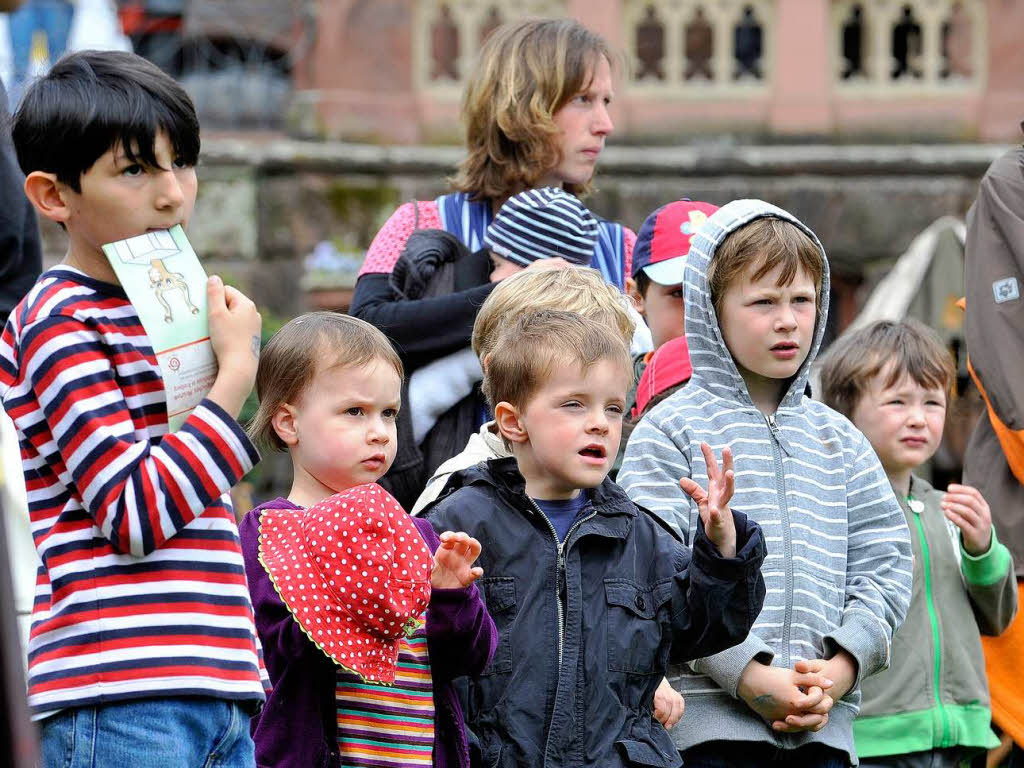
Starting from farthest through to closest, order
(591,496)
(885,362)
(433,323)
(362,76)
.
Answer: (362,76), (885,362), (433,323), (591,496)

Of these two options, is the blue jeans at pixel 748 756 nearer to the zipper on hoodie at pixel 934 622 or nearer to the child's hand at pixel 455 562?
the zipper on hoodie at pixel 934 622

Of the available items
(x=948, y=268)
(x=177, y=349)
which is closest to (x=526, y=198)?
(x=177, y=349)

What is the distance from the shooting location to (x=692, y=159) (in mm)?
10875

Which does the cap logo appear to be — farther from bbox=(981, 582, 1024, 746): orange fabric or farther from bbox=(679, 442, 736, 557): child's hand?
bbox=(981, 582, 1024, 746): orange fabric

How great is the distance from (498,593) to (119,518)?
87cm

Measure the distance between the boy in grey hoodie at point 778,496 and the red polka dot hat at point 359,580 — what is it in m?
0.78

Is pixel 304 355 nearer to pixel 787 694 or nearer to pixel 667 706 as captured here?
pixel 667 706

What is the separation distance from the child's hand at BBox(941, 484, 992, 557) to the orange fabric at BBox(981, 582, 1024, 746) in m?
0.51

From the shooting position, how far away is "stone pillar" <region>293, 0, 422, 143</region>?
11.0m

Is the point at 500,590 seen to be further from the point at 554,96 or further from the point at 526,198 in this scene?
the point at 554,96

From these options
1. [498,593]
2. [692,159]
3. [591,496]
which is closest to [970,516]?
[591,496]

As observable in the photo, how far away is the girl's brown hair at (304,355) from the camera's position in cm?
333

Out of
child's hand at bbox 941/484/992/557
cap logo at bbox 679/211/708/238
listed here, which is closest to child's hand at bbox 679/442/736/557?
cap logo at bbox 679/211/708/238

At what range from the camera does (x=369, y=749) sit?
313 cm
